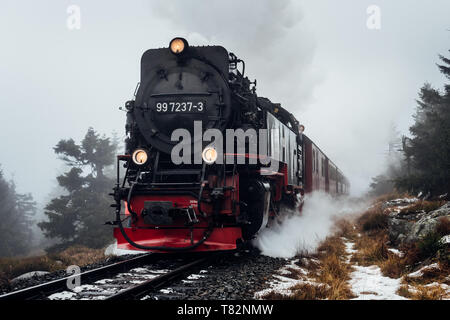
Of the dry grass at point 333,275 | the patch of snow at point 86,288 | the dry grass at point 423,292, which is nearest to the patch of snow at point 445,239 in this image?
the dry grass at point 423,292

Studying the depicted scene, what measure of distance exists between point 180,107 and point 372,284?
393 cm

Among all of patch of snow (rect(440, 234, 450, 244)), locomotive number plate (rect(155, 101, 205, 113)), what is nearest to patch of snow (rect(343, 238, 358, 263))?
patch of snow (rect(440, 234, 450, 244))

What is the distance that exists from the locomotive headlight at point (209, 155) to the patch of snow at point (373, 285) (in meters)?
2.60

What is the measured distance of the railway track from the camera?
14.3 ft

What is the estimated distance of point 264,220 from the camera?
700 centimetres

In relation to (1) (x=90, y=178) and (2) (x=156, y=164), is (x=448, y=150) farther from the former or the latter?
(1) (x=90, y=178)

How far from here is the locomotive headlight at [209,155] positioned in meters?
6.23

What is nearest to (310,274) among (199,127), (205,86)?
(199,127)

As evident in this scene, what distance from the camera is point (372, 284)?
16.9ft

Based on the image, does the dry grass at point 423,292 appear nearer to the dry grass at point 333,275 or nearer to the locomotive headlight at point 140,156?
the dry grass at point 333,275

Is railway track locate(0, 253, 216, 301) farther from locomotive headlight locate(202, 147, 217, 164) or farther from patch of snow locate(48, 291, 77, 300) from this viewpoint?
locomotive headlight locate(202, 147, 217, 164)
